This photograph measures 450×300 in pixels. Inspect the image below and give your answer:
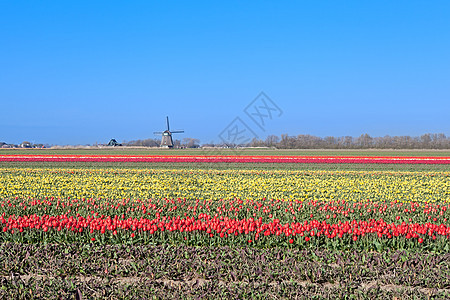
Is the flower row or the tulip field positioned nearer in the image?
the tulip field

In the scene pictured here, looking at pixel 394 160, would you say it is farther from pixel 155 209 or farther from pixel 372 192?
pixel 155 209

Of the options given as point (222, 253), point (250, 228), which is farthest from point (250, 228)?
point (222, 253)

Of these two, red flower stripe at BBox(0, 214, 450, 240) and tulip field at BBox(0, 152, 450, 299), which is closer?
tulip field at BBox(0, 152, 450, 299)

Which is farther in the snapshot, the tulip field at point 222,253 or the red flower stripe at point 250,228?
the red flower stripe at point 250,228

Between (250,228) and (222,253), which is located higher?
(250,228)

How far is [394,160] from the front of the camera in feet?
135

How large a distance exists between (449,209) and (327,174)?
563 inches

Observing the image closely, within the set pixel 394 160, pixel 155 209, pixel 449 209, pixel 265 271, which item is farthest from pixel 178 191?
pixel 394 160

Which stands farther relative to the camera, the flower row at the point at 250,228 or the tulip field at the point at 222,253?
the flower row at the point at 250,228

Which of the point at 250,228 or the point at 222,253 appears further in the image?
the point at 250,228

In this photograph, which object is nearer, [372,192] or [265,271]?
[265,271]

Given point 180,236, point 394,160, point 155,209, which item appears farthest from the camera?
point 394,160

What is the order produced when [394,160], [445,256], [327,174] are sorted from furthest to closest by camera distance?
[394,160], [327,174], [445,256]

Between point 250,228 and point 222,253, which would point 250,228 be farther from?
point 222,253
